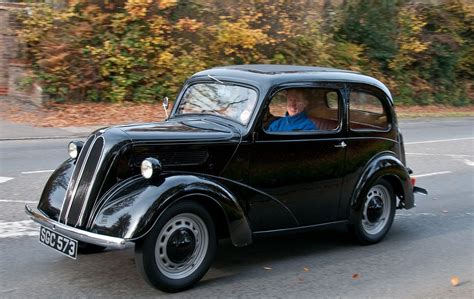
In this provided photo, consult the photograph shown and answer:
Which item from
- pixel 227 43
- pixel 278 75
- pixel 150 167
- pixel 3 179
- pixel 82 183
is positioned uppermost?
pixel 278 75

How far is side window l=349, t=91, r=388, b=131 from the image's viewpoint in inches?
256

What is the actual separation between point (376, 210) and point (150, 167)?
2896 mm

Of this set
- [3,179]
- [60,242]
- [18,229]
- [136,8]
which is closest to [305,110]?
[60,242]

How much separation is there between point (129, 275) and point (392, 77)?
21916 millimetres

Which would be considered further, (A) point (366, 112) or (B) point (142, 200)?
(A) point (366, 112)

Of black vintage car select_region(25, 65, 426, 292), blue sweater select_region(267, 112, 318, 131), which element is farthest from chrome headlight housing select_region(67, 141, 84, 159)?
blue sweater select_region(267, 112, 318, 131)

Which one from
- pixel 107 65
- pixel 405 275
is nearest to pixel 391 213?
pixel 405 275

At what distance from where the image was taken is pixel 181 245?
5.06 m

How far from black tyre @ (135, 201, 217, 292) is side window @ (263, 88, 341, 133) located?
1.26 meters

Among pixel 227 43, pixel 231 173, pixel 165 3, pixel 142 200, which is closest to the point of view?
pixel 142 200

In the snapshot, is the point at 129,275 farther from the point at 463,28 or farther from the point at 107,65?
the point at 463,28

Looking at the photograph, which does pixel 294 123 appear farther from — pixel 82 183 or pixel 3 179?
pixel 3 179

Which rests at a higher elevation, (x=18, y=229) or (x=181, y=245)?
Result: (x=181, y=245)

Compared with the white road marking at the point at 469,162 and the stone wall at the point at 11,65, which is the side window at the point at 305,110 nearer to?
the white road marking at the point at 469,162
